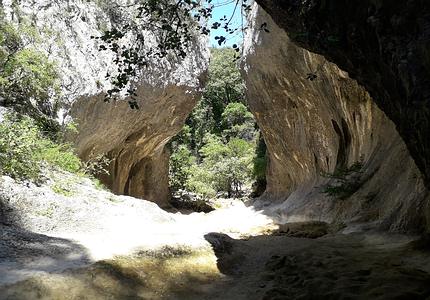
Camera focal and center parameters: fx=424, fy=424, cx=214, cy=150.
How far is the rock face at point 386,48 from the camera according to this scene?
305 centimetres

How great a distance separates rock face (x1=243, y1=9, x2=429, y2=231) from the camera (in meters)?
8.14

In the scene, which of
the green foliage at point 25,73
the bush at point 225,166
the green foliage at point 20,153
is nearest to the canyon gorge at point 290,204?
the green foliage at point 20,153

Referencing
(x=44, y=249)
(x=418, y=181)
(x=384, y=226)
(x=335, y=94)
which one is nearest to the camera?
(x=44, y=249)

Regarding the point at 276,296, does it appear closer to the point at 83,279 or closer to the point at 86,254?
the point at 83,279

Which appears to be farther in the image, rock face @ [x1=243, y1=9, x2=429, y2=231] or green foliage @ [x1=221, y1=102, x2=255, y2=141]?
green foliage @ [x1=221, y1=102, x2=255, y2=141]

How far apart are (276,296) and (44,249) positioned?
113 inches

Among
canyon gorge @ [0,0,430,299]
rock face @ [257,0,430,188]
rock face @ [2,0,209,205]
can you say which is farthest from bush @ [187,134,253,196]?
rock face @ [257,0,430,188]

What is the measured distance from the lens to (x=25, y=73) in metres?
10.8

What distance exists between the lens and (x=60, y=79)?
1267 cm

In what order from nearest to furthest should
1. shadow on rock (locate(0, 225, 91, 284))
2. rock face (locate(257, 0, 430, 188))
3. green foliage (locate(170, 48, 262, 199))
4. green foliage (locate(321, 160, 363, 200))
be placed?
1. rock face (locate(257, 0, 430, 188))
2. shadow on rock (locate(0, 225, 91, 284))
3. green foliage (locate(321, 160, 363, 200))
4. green foliage (locate(170, 48, 262, 199))

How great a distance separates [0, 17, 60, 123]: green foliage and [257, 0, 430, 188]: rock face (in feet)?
25.9

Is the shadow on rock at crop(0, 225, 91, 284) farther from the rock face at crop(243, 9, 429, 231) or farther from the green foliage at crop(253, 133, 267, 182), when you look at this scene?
the green foliage at crop(253, 133, 267, 182)

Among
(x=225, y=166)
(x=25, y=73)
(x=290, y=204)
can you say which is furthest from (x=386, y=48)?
(x=225, y=166)

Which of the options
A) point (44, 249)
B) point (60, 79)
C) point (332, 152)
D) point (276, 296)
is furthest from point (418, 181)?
point (60, 79)
